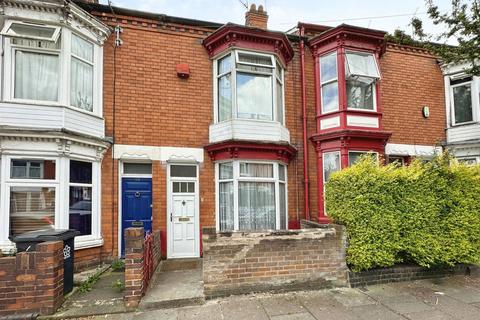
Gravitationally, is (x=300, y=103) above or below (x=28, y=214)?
above

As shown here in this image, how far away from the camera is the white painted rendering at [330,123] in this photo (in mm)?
8492

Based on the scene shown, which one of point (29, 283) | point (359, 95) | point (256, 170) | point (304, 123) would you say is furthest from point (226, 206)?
point (359, 95)

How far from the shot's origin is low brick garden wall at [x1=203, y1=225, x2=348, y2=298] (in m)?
4.90

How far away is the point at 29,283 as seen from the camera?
4.20 m

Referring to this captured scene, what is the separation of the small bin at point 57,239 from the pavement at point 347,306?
3.90 feet

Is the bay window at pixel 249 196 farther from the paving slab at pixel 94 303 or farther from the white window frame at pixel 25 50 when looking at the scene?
the white window frame at pixel 25 50

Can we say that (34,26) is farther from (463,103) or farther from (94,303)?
(463,103)

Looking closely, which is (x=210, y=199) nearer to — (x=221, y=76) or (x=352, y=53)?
(x=221, y=76)

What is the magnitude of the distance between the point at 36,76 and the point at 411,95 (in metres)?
10.8

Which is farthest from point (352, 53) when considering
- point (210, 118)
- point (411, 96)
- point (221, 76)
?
point (210, 118)

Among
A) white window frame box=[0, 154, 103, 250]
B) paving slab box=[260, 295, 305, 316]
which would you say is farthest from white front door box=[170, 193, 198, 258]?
paving slab box=[260, 295, 305, 316]

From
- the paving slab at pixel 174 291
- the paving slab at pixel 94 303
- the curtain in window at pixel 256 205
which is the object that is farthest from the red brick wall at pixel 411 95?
the paving slab at pixel 94 303

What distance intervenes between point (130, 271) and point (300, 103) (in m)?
6.64

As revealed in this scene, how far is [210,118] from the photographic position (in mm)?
8148
